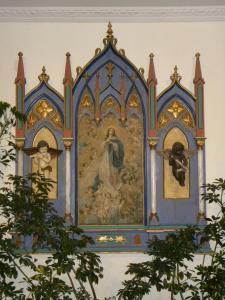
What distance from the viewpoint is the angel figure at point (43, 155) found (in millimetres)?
6315

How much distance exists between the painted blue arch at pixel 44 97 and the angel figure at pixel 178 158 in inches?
51.8

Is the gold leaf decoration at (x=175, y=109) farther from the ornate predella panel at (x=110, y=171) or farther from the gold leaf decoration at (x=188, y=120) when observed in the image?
the ornate predella panel at (x=110, y=171)

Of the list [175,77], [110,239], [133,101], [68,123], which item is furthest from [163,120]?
[110,239]

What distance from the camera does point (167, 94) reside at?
6473 mm

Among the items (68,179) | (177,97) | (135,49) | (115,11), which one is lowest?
(68,179)

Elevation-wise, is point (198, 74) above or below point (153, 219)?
above

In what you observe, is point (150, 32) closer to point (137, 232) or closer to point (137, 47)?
point (137, 47)

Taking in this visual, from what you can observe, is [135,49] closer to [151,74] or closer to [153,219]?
[151,74]

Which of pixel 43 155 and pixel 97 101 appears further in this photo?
pixel 97 101

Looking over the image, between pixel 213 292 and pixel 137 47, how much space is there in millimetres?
3253

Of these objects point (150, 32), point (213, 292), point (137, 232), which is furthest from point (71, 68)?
point (213, 292)

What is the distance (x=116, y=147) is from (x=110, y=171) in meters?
0.30

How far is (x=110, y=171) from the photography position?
6.39 meters

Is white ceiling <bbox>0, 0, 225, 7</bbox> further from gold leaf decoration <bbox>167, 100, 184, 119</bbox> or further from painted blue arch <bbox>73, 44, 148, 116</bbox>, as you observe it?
gold leaf decoration <bbox>167, 100, 184, 119</bbox>
